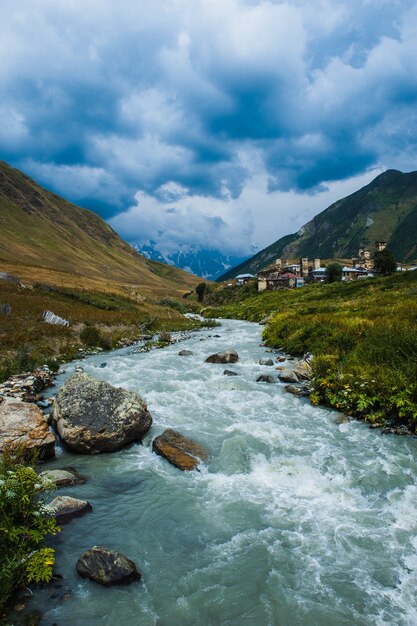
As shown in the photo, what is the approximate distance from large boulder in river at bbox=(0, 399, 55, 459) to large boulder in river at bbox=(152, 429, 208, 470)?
11.0 feet

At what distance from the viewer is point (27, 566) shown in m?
5.83

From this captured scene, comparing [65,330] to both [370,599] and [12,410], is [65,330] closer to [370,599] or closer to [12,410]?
[12,410]

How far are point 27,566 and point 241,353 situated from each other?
22.1m

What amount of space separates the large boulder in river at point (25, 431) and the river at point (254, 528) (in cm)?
90

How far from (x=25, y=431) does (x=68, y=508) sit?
3335 millimetres

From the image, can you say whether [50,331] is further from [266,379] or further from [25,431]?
[25,431]

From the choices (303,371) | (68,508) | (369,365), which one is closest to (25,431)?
(68,508)

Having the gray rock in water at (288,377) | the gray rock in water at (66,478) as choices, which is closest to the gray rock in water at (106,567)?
the gray rock in water at (66,478)

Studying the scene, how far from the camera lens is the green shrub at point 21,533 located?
561cm

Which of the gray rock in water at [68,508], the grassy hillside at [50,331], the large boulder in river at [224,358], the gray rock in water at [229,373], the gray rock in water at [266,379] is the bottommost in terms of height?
the gray rock in water at [68,508]

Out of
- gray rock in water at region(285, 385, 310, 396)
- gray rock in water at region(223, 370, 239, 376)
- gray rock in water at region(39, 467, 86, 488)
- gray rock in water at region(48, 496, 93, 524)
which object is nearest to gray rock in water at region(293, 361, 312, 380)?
gray rock in water at region(285, 385, 310, 396)

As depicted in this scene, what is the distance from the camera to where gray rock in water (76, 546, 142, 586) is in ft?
20.8

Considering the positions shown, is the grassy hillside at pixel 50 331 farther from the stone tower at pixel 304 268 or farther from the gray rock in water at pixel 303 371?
the stone tower at pixel 304 268

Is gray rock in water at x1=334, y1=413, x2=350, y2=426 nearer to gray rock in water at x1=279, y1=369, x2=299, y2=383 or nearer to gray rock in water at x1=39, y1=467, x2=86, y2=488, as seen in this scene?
gray rock in water at x1=279, y1=369, x2=299, y2=383
